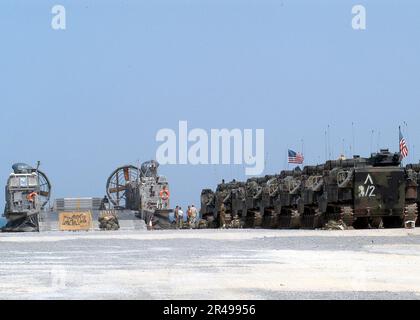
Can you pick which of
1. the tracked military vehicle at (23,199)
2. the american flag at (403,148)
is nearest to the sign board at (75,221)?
the tracked military vehicle at (23,199)

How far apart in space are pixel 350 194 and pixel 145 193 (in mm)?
39482

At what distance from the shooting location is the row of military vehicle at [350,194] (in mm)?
42781

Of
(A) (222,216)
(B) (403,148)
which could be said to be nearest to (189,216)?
(A) (222,216)

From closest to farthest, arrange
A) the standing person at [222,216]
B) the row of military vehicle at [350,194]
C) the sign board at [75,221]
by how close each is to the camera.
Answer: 1. the row of military vehicle at [350,194]
2. the sign board at [75,221]
3. the standing person at [222,216]

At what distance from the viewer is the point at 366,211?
4278 cm

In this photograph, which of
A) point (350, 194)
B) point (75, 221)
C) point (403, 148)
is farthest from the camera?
point (75, 221)

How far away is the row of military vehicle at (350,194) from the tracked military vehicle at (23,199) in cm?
2130

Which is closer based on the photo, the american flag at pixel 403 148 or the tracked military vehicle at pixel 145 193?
the american flag at pixel 403 148

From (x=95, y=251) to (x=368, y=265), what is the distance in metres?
7.89

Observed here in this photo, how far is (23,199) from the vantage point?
75562 mm

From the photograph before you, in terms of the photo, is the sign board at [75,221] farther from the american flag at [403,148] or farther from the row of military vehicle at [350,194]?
the american flag at [403,148]

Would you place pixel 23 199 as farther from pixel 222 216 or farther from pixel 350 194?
pixel 350 194

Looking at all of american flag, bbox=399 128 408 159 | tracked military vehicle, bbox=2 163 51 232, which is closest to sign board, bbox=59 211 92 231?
tracked military vehicle, bbox=2 163 51 232
